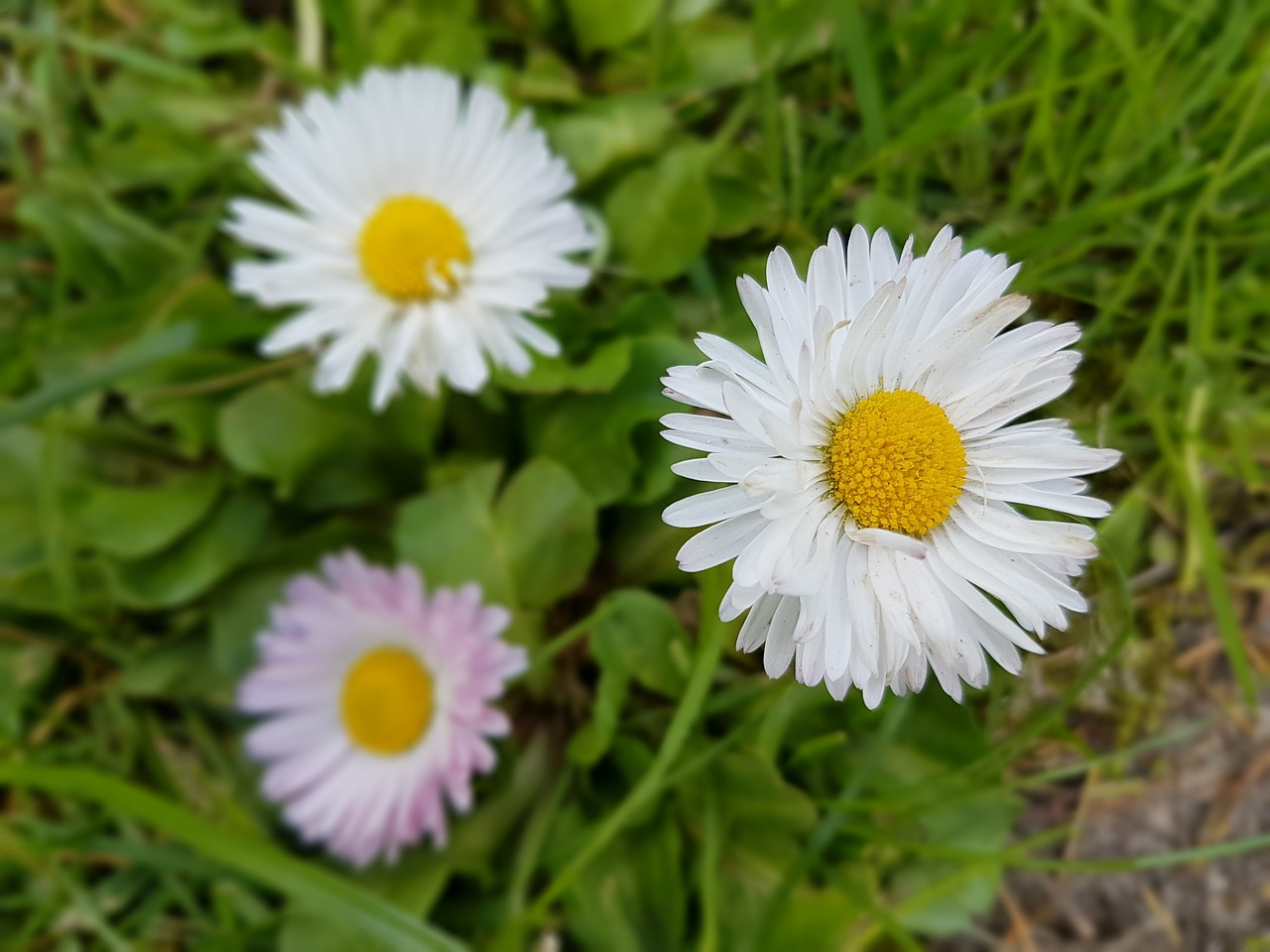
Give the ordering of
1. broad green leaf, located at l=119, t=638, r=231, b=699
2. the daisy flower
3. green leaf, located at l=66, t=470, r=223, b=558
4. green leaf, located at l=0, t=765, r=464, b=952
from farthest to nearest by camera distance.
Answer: broad green leaf, located at l=119, t=638, r=231, b=699 → green leaf, located at l=66, t=470, r=223, b=558 → the daisy flower → green leaf, located at l=0, t=765, r=464, b=952

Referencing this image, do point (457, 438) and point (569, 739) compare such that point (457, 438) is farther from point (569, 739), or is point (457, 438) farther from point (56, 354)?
point (56, 354)

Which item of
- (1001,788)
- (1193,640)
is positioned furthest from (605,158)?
(1193,640)

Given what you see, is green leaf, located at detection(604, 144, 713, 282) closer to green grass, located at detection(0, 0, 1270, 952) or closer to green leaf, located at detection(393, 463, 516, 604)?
green grass, located at detection(0, 0, 1270, 952)

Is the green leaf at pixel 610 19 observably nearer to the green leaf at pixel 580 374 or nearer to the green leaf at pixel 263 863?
the green leaf at pixel 580 374

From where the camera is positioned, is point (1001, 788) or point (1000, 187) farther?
point (1000, 187)

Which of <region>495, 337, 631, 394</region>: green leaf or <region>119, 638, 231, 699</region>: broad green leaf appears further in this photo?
<region>119, 638, 231, 699</region>: broad green leaf

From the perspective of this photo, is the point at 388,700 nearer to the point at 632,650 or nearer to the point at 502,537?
the point at 502,537

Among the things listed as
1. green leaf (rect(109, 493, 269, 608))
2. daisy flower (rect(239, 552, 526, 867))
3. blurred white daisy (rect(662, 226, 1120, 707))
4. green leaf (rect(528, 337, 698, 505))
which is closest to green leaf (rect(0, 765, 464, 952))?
daisy flower (rect(239, 552, 526, 867))
